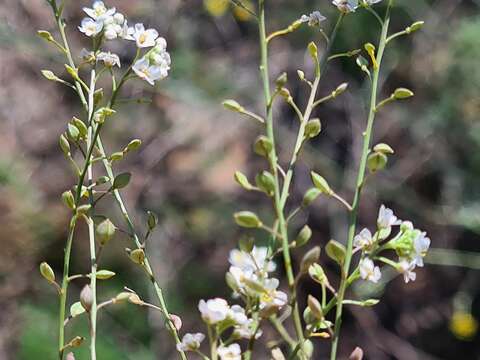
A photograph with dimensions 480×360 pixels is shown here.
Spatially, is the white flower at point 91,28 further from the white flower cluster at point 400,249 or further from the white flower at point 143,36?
the white flower cluster at point 400,249

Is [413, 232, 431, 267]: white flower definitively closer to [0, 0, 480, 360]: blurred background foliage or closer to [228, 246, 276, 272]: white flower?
[228, 246, 276, 272]: white flower

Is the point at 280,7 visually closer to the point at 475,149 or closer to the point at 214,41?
the point at 214,41

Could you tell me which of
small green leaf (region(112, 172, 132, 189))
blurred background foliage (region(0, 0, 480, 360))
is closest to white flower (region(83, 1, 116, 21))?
small green leaf (region(112, 172, 132, 189))

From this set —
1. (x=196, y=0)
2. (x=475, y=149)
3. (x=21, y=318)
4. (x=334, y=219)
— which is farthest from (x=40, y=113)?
(x=475, y=149)

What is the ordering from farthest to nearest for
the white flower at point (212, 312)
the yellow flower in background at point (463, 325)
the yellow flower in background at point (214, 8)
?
the yellow flower in background at point (214, 8) → the yellow flower in background at point (463, 325) → the white flower at point (212, 312)

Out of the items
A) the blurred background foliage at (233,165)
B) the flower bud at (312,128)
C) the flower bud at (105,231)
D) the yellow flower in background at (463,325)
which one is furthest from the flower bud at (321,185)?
the yellow flower in background at (463,325)

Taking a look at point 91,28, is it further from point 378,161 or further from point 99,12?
point 378,161
